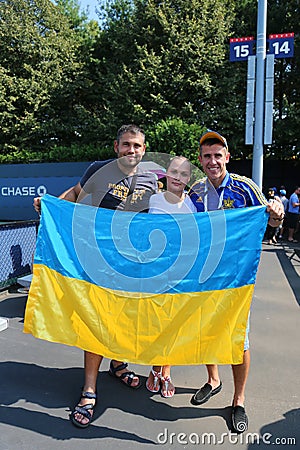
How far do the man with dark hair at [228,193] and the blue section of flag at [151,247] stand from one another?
4.8 inches

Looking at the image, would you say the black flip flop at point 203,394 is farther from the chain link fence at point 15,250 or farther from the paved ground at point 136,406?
the chain link fence at point 15,250

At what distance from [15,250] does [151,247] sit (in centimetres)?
355

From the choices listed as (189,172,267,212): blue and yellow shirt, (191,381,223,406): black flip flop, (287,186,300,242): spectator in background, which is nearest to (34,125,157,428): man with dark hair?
(189,172,267,212): blue and yellow shirt

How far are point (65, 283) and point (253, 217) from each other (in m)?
1.35

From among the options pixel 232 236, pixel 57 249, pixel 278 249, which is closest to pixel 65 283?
pixel 57 249

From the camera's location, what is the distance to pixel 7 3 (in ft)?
55.1

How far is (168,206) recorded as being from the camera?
260 centimetres

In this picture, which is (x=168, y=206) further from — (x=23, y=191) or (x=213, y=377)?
(x=23, y=191)

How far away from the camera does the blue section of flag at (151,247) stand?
2.31 m

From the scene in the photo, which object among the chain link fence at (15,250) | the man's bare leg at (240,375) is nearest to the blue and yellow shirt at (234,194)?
the man's bare leg at (240,375)

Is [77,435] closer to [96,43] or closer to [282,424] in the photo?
[282,424]

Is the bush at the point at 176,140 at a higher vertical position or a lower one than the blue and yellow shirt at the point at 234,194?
higher

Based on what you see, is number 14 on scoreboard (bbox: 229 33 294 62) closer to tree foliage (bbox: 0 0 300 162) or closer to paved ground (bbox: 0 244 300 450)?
tree foliage (bbox: 0 0 300 162)

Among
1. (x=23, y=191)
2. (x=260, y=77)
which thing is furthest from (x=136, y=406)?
(x=23, y=191)
